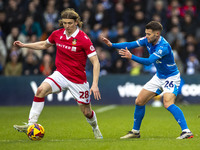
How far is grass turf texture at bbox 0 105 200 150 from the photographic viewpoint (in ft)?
24.8

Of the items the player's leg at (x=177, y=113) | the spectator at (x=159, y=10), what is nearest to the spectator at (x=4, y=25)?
the spectator at (x=159, y=10)

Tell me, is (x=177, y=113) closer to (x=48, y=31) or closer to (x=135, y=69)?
(x=135, y=69)

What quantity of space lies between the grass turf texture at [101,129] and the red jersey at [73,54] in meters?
1.24

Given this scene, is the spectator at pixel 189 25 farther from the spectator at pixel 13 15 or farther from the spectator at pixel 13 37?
the spectator at pixel 13 15

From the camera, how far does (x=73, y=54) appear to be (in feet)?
28.6

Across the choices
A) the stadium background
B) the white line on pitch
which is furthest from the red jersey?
the stadium background

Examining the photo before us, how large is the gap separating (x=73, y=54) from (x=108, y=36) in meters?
9.35

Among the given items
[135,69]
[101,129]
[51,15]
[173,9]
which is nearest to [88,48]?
[101,129]

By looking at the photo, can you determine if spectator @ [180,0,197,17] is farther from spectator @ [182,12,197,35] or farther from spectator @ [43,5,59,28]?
spectator @ [43,5,59,28]

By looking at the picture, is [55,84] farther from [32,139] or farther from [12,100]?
[12,100]

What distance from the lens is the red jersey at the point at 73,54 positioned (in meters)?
8.66

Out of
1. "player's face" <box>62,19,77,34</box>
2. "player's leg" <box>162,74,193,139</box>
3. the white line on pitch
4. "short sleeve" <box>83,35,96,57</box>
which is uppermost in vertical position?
"player's face" <box>62,19,77,34</box>

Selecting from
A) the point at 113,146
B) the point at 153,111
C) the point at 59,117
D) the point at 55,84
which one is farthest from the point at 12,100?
the point at 113,146

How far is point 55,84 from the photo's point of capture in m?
8.59
